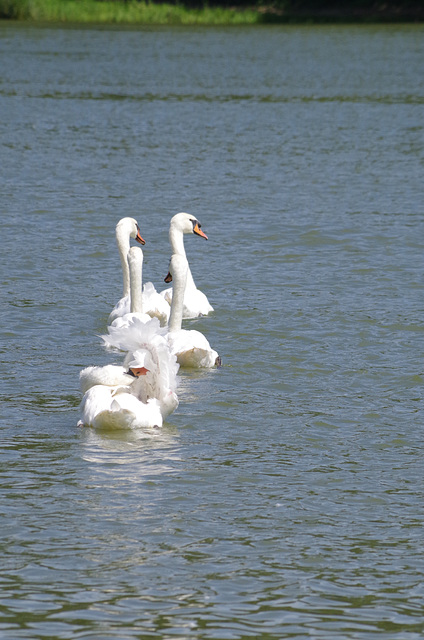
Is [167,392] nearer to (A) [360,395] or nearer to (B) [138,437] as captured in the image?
(B) [138,437]

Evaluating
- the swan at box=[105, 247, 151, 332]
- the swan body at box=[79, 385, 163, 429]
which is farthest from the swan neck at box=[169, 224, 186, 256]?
the swan body at box=[79, 385, 163, 429]

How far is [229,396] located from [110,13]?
55.4 m

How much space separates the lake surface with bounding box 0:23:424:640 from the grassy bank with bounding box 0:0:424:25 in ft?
118

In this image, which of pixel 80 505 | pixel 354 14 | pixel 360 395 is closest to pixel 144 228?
pixel 360 395

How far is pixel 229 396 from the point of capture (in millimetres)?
8977

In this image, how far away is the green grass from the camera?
57531 millimetres

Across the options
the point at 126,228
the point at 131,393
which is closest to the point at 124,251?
the point at 126,228

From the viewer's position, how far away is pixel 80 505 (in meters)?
6.70

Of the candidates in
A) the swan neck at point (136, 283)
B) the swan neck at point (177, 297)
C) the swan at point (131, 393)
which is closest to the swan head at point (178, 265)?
the swan neck at point (177, 297)

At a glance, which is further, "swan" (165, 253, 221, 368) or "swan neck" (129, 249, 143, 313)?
"swan neck" (129, 249, 143, 313)

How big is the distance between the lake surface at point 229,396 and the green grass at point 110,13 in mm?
35234

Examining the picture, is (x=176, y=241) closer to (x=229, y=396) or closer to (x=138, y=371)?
(x=229, y=396)

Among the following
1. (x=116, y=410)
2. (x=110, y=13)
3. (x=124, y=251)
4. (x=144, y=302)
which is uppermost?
(x=110, y=13)

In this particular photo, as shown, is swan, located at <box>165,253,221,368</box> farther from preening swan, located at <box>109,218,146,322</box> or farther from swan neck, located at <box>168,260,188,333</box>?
preening swan, located at <box>109,218,146,322</box>
